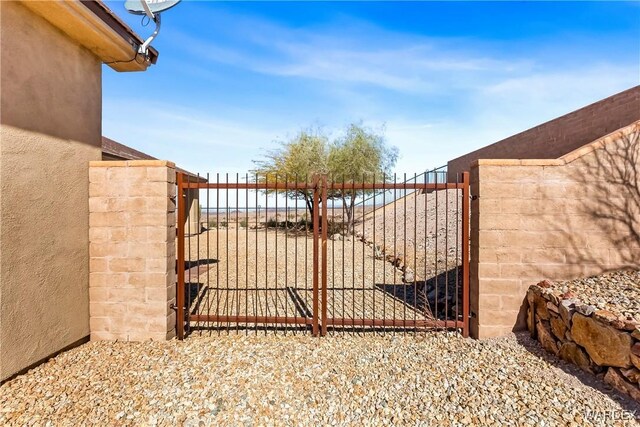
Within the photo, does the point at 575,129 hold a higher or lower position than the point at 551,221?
higher

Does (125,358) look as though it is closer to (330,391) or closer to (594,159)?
(330,391)

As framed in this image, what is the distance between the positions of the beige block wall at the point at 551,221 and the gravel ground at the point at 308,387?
640mm

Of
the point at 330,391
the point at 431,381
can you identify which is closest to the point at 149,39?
the point at 330,391

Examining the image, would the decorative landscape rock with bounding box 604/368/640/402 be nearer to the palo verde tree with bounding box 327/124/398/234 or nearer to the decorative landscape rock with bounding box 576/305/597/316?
the decorative landscape rock with bounding box 576/305/597/316

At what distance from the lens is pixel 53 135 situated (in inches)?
131

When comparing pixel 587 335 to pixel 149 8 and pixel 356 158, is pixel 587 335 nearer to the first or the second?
pixel 149 8

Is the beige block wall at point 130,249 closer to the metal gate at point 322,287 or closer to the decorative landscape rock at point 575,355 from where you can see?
the metal gate at point 322,287

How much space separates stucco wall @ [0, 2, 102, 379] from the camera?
9.50ft

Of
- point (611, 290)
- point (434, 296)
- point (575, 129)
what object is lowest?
point (434, 296)

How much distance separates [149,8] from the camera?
4.25m

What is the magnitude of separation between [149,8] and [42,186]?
2787 mm

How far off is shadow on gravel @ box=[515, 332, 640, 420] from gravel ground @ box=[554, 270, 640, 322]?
0.66m

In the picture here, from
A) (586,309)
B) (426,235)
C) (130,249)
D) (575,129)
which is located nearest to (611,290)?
(586,309)

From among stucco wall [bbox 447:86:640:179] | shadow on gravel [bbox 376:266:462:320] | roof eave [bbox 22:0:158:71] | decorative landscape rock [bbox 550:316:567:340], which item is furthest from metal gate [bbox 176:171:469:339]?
stucco wall [bbox 447:86:640:179]
